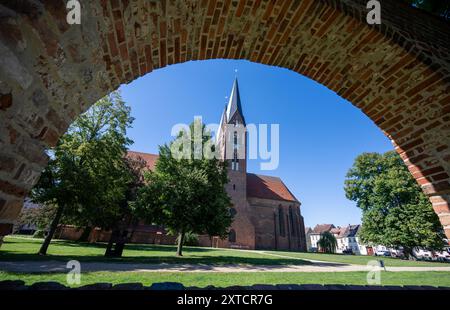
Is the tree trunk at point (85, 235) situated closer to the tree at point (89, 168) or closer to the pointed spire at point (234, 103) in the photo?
the tree at point (89, 168)

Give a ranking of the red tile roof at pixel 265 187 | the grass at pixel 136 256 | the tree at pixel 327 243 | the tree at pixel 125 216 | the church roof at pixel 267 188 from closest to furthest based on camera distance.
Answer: the grass at pixel 136 256 < the tree at pixel 125 216 < the tree at pixel 327 243 < the red tile roof at pixel 265 187 < the church roof at pixel 267 188

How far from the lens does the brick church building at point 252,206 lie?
34000mm

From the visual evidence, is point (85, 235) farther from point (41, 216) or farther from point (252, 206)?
point (252, 206)

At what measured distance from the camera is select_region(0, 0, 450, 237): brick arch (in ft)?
4.79

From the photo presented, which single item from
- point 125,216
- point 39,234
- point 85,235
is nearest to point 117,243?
point 125,216

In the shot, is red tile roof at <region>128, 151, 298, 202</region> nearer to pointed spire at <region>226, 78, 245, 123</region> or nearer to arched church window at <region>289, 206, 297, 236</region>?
arched church window at <region>289, 206, 297, 236</region>

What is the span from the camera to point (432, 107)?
10.0ft

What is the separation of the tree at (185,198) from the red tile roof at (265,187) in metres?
21.9

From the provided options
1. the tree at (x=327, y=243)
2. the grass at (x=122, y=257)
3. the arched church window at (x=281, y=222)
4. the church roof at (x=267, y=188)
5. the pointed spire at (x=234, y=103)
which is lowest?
the grass at (x=122, y=257)

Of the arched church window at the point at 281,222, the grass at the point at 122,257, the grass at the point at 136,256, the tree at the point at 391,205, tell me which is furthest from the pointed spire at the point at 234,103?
the grass at the point at 122,257

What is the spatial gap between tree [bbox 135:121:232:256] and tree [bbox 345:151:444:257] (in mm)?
18996

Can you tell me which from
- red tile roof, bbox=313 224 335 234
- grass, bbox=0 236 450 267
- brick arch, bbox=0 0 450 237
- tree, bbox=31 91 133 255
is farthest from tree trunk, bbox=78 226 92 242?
red tile roof, bbox=313 224 335 234
